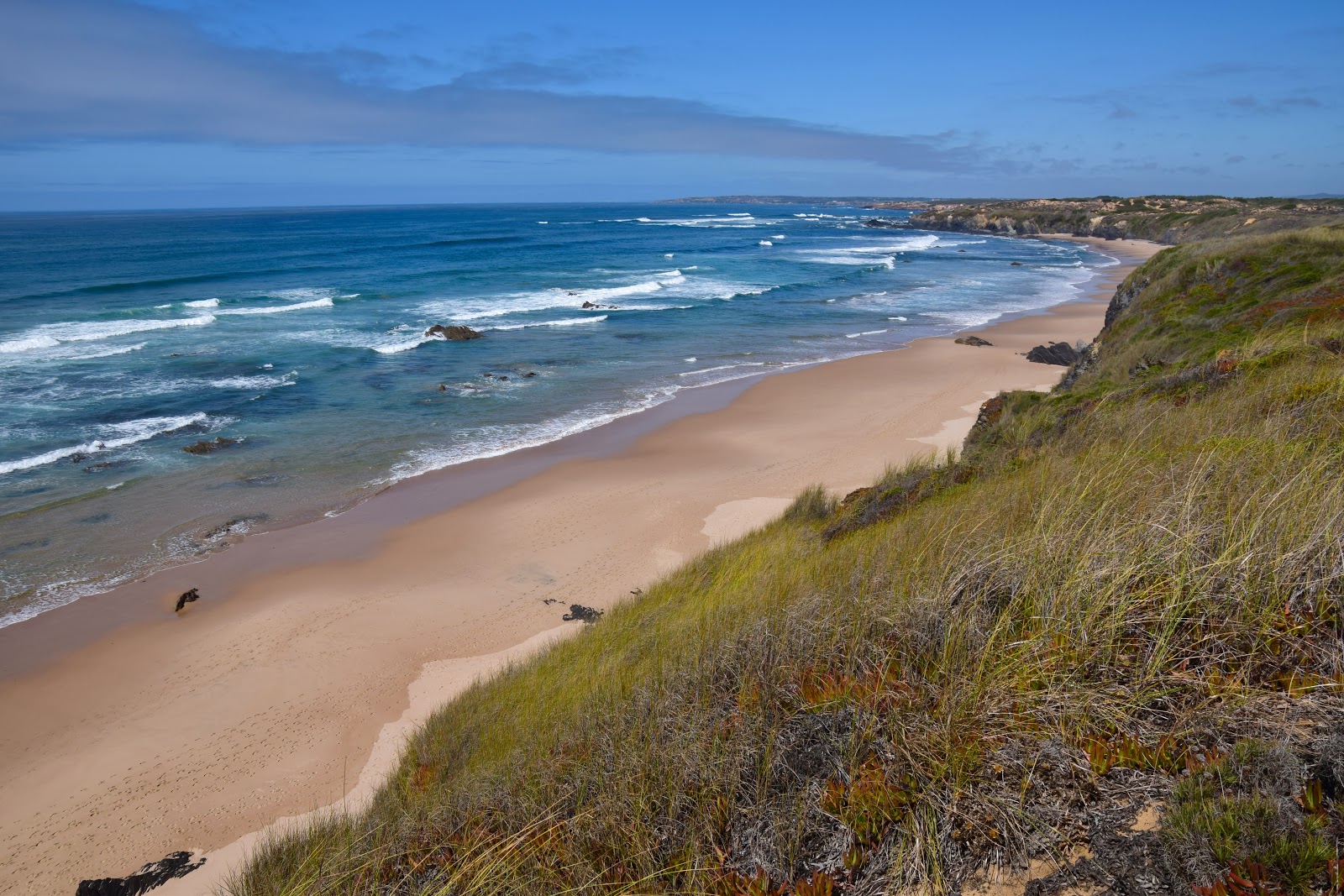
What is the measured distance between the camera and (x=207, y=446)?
17422 mm

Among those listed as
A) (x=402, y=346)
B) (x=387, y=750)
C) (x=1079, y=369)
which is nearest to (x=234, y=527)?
(x=387, y=750)

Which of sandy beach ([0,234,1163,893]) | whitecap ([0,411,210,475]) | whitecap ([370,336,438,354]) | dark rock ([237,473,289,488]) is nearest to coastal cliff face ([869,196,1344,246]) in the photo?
whitecap ([370,336,438,354])

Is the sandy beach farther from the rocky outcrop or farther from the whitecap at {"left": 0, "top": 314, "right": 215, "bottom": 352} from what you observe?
the whitecap at {"left": 0, "top": 314, "right": 215, "bottom": 352}

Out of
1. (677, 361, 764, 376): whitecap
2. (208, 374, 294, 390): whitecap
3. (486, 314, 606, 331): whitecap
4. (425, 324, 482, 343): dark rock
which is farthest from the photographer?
(486, 314, 606, 331): whitecap

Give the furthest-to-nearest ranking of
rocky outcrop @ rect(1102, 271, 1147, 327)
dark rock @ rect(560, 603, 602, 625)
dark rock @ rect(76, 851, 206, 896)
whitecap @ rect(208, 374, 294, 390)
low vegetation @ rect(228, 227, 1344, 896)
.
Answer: whitecap @ rect(208, 374, 294, 390) < rocky outcrop @ rect(1102, 271, 1147, 327) < dark rock @ rect(560, 603, 602, 625) < dark rock @ rect(76, 851, 206, 896) < low vegetation @ rect(228, 227, 1344, 896)

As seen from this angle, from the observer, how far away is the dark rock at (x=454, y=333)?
30038mm

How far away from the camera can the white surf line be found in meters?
6.50

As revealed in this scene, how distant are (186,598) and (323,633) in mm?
2566

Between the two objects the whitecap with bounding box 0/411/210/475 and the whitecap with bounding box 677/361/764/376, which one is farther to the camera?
the whitecap with bounding box 677/361/764/376

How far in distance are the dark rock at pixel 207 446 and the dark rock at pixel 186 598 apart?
715 cm

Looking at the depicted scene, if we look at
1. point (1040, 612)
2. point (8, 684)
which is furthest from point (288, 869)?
point (8, 684)

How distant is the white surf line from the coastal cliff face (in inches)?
2354

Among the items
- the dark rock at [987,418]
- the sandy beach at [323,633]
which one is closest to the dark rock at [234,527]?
the sandy beach at [323,633]

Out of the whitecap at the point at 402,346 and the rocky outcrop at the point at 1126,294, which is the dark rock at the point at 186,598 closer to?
the whitecap at the point at 402,346
